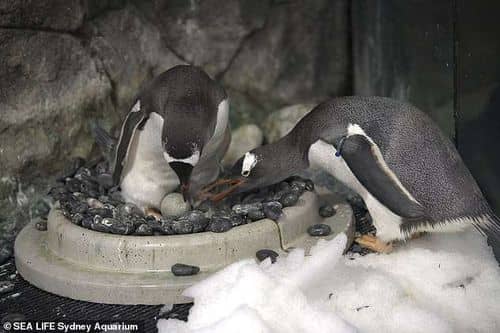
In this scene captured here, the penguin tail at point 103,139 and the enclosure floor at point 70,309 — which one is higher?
the penguin tail at point 103,139

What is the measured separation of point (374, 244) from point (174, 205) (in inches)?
31.9

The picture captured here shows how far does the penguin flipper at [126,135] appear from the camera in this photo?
9.95ft

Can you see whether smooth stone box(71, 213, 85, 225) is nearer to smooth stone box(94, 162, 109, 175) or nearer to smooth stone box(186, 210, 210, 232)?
smooth stone box(186, 210, 210, 232)

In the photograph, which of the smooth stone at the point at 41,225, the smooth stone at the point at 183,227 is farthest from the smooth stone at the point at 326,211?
the smooth stone at the point at 41,225

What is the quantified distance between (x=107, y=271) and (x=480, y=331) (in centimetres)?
129

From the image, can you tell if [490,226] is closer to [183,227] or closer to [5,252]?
[183,227]

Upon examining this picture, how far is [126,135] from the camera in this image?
306 centimetres

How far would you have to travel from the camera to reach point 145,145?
3.10 metres

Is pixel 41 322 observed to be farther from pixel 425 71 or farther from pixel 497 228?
pixel 425 71

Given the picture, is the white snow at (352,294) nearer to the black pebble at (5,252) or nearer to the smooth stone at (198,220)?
the smooth stone at (198,220)

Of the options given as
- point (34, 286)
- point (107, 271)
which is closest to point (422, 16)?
point (107, 271)

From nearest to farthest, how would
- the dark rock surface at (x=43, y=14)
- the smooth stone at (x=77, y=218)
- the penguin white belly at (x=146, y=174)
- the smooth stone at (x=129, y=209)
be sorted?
the smooth stone at (x=77, y=218)
the smooth stone at (x=129, y=209)
the penguin white belly at (x=146, y=174)
the dark rock surface at (x=43, y=14)

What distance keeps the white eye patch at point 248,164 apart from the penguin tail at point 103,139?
67cm

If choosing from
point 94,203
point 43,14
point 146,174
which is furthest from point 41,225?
point 43,14
